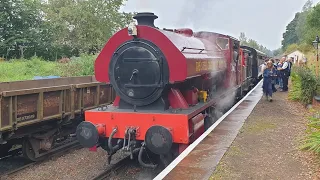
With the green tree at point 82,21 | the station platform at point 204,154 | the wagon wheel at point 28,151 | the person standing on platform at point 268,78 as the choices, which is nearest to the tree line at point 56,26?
the green tree at point 82,21

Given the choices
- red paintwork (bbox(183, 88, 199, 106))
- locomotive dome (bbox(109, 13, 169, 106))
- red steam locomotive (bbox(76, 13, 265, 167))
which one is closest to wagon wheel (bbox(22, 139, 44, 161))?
red steam locomotive (bbox(76, 13, 265, 167))

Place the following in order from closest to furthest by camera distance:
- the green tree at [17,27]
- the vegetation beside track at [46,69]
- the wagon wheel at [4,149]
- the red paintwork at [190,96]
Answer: the red paintwork at [190,96] < the wagon wheel at [4,149] < the vegetation beside track at [46,69] < the green tree at [17,27]

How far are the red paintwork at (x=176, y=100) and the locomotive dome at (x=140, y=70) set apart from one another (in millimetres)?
376

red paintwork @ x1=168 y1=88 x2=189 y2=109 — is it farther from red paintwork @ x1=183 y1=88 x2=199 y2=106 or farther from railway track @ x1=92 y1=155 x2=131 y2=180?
railway track @ x1=92 y1=155 x2=131 y2=180

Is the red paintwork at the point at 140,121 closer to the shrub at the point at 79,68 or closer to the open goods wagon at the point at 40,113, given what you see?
the open goods wagon at the point at 40,113

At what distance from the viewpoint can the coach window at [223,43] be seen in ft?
34.2

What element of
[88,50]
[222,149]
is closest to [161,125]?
[222,149]

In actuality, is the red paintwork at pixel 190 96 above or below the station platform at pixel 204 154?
above

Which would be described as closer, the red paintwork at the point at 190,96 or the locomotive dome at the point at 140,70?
the locomotive dome at the point at 140,70

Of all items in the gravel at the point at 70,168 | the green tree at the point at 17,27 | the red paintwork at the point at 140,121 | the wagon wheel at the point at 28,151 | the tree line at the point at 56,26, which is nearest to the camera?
the red paintwork at the point at 140,121

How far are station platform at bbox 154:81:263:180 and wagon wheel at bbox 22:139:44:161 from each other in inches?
157

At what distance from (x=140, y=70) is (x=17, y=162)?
4.02m

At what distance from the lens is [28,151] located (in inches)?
309

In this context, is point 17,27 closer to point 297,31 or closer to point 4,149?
point 4,149
